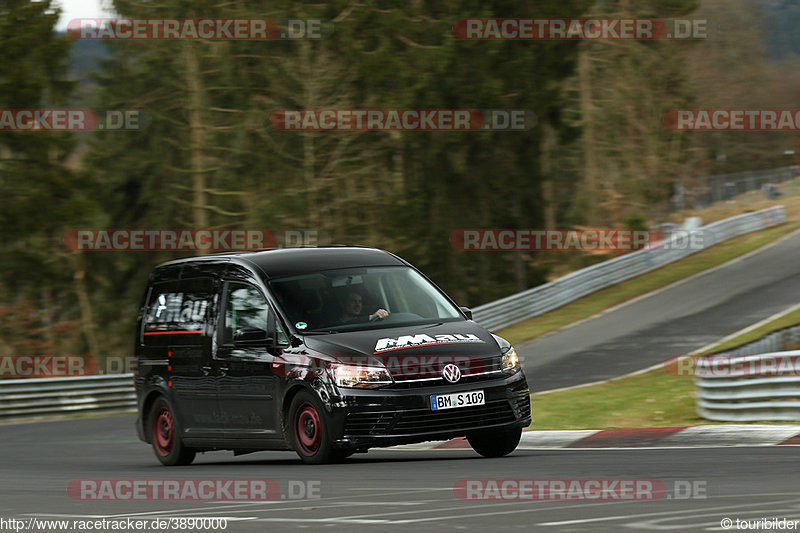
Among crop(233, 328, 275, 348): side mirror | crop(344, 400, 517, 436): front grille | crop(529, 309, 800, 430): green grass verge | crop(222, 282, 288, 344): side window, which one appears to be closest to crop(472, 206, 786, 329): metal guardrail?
crop(529, 309, 800, 430): green grass verge

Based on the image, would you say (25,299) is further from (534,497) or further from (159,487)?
(534,497)

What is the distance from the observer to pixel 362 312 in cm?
1117

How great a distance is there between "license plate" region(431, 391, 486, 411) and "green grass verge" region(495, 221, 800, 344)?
1833 cm

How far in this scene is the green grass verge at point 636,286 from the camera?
30625mm

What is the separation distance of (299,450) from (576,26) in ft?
96.6

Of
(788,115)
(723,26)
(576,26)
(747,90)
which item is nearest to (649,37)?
(576,26)

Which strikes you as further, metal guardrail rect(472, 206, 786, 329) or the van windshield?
metal guardrail rect(472, 206, 786, 329)

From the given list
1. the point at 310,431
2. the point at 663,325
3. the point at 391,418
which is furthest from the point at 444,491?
the point at 663,325

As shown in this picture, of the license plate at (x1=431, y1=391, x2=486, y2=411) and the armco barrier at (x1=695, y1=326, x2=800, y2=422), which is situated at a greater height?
the license plate at (x1=431, y1=391, x2=486, y2=411)

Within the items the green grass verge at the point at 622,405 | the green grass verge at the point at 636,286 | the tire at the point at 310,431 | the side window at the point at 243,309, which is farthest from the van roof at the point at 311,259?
the green grass verge at the point at 636,286

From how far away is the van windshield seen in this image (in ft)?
36.3

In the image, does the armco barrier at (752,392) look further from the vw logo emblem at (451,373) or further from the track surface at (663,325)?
the track surface at (663,325)

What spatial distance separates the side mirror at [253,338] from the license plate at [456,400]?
1.65m

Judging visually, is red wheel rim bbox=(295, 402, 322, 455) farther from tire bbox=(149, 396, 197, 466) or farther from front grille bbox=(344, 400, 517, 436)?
tire bbox=(149, 396, 197, 466)
